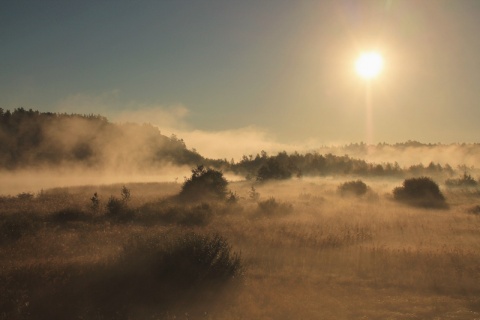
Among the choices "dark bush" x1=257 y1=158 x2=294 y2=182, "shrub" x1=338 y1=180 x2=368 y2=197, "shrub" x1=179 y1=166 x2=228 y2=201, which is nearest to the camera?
"shrub" x1=179 y1=166 x2=228 y2=201

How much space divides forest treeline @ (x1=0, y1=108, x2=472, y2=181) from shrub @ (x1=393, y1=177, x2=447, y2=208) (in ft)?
97.6

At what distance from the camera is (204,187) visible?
3061 centimetres

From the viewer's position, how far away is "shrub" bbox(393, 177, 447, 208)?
3319 cm

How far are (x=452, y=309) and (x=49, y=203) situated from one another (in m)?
22.2

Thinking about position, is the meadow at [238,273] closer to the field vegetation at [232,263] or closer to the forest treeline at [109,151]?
the field vegetation at [232,263]

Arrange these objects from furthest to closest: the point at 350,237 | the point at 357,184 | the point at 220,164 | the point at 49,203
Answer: the point at 220,164 < the point at 357,184 < the point at 49,203 < the point at 350,237

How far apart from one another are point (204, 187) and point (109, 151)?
78673 millimetres

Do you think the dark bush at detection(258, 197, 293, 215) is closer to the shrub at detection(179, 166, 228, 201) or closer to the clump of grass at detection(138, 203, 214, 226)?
the clump of grass at detection(138, 203, 214, 226)

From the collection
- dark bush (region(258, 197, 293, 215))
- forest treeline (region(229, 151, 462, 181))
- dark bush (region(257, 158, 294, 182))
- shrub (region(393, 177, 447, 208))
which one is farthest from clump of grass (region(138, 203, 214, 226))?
forest treeline (region(229, 151, 462, 181))

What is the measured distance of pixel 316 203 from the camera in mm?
31031

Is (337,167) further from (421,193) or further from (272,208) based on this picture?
(272,208)

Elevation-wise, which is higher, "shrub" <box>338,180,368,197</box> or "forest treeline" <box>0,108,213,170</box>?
"forest treeline" <box>0,108,213,170</box>

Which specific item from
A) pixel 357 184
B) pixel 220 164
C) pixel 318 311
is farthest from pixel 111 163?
→ pixel 318 311

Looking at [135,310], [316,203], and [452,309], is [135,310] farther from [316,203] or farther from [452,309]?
[316,203]
